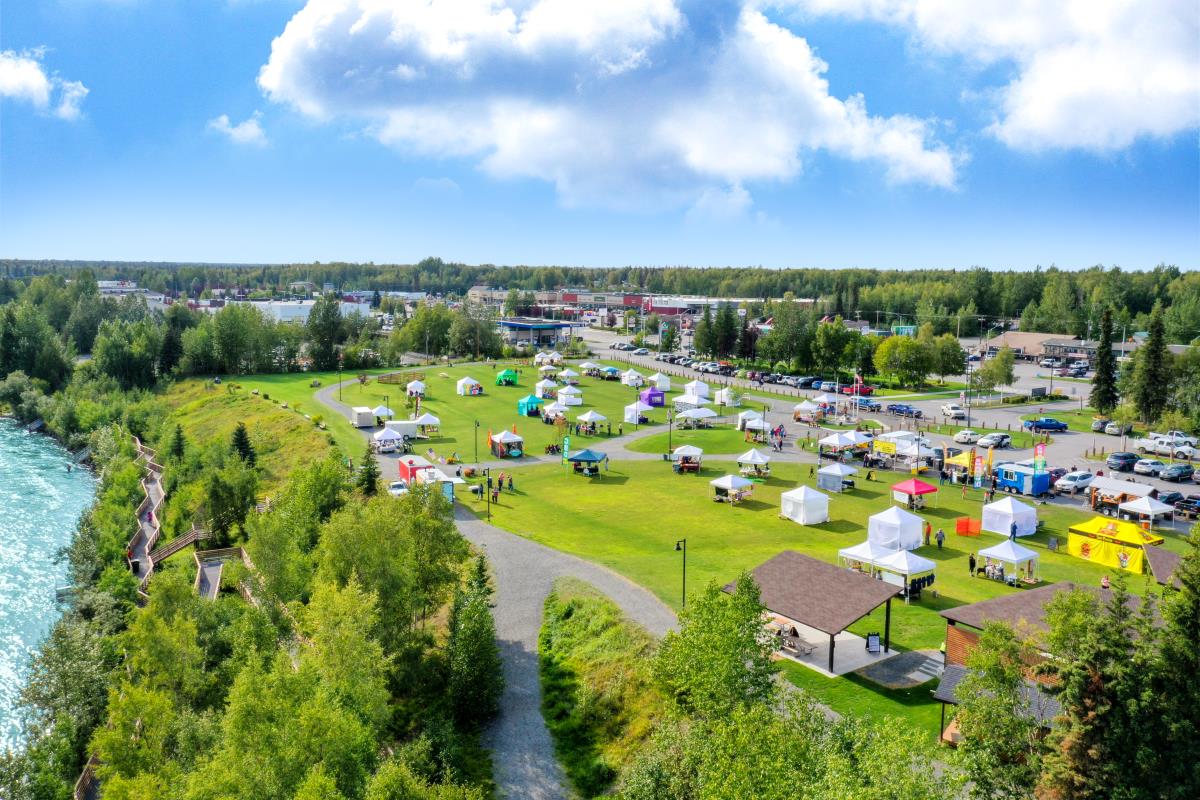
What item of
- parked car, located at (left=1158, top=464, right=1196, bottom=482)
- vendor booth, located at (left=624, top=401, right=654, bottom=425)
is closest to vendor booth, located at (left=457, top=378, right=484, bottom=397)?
vendor booth, located at (left=624, top=401, right=654, bottom=425)

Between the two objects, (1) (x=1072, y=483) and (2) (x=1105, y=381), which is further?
(2) (x=1105, y=381)

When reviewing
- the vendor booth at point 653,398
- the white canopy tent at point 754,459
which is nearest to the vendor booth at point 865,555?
the white canopy tent at point 754,459

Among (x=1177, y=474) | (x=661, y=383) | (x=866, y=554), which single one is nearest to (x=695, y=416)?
(x=661, y=383)

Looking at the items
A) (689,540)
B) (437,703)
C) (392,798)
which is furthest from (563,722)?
(689,540)

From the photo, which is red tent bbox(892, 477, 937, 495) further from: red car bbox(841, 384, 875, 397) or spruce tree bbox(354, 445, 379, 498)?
red car bbox(841, 384, 875, 397)

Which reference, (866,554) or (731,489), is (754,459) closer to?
(731,489)

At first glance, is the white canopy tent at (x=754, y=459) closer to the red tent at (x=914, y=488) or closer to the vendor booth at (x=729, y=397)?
the red tent at (x=914, y=488)

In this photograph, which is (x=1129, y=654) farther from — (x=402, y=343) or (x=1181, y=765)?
(x=402, y=343)
